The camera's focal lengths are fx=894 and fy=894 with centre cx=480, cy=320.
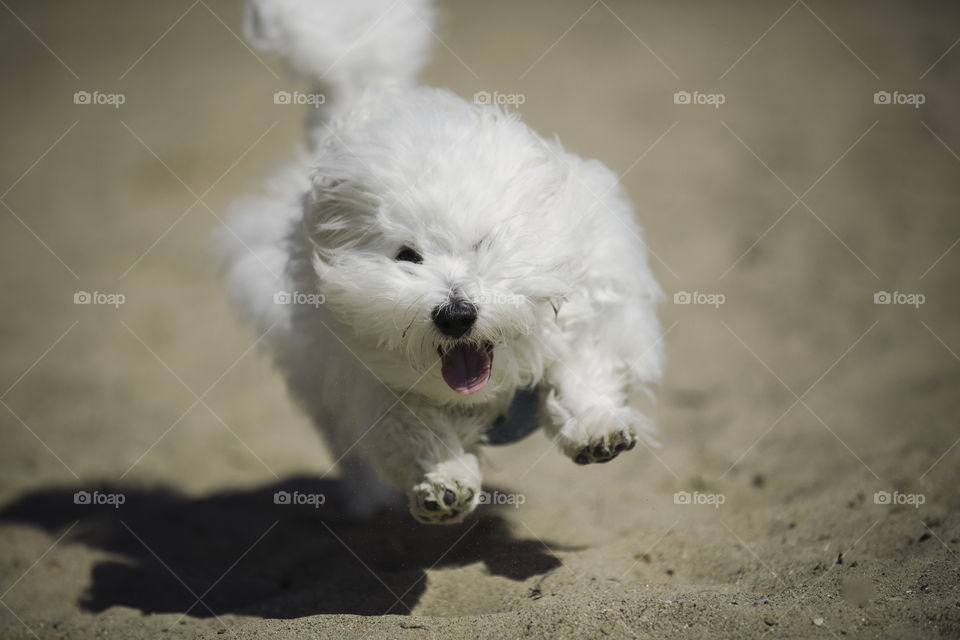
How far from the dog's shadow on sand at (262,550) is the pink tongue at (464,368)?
92cm

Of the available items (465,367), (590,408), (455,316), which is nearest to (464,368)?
(465,367)

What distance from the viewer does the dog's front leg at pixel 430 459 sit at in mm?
3211

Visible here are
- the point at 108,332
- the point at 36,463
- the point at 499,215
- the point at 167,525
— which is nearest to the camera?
the point at 499,215

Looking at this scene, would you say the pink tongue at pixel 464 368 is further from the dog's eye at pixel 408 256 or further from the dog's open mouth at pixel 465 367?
the dog's eye at pixel 408 256

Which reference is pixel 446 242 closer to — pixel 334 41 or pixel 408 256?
pixel 408 256

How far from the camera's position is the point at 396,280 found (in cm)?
296

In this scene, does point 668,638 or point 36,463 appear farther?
point 36,463

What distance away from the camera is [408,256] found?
10.1 ft

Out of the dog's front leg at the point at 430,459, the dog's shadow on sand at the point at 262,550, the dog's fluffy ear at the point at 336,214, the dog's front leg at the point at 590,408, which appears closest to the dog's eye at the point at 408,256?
the dog's fluffy ear at the point at 336,214

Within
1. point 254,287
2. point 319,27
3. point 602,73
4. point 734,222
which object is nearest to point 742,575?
point 254,287

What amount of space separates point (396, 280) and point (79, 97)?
9859mm

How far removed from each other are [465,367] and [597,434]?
1.87ft

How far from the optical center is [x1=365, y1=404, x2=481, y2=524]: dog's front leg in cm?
321

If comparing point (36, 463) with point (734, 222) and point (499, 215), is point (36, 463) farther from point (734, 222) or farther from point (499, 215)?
point (734, 222)
